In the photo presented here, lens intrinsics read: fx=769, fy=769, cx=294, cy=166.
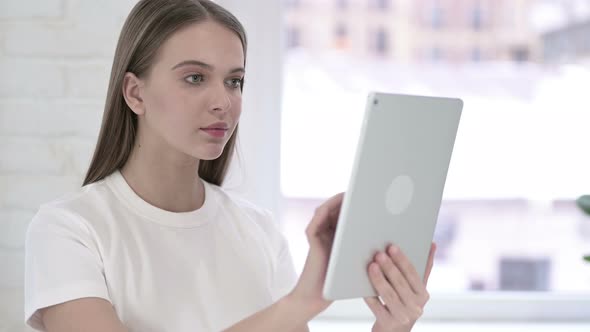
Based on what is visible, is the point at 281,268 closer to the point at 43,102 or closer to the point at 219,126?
the point at 219,126

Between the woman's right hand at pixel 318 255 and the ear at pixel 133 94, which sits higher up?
the ear at pixel 133 94

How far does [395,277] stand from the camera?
121 cm

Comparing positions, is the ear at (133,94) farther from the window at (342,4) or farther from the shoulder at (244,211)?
the window at (342,4)

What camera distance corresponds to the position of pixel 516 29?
232cm

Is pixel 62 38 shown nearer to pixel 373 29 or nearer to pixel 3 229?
pixel 3 229

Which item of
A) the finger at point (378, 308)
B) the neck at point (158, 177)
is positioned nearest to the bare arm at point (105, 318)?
the finger at point (378, 308)

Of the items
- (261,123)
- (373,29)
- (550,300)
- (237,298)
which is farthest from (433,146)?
(550,300)

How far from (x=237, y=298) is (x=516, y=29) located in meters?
1.26

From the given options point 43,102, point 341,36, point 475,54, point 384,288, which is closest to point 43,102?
point 43,102

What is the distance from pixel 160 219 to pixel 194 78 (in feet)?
1.00

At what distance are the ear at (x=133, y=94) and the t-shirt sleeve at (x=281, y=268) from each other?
44cm

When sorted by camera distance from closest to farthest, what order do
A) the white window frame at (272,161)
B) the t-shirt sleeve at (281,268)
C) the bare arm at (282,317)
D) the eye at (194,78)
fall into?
the bare arm at (282,317) < the eye at (194,78) < the t-shirt sleeve at (281,268) < the white window frame at (272,161)

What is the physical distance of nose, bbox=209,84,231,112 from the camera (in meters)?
1.47

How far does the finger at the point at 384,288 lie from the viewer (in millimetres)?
1202
